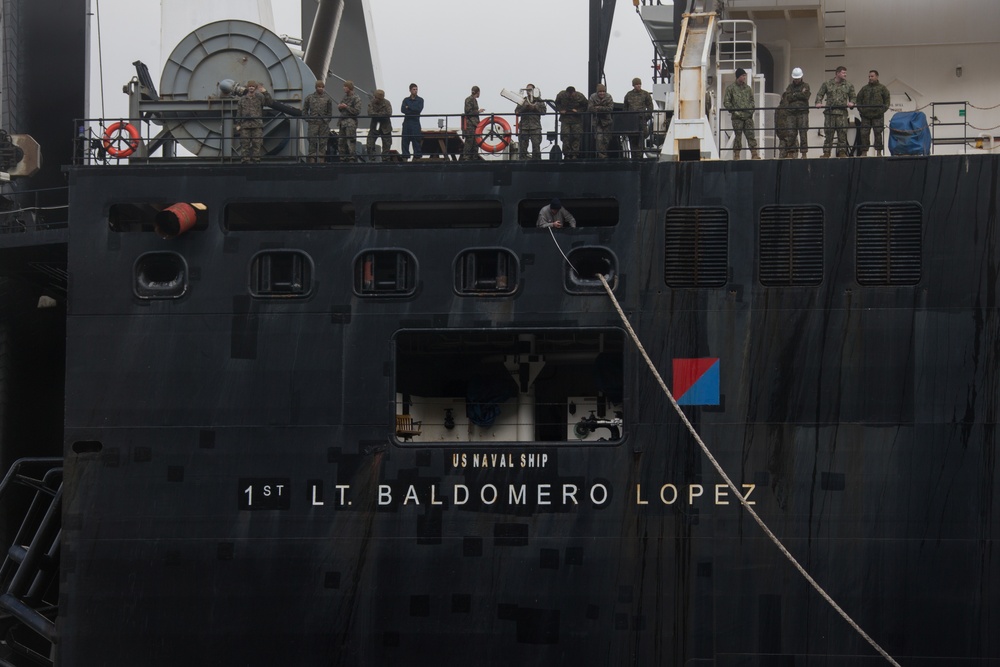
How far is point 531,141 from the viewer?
14344 millimetres

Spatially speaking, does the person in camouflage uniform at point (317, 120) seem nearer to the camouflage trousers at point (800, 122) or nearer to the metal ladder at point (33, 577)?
the metal ladder at point (33, 577)

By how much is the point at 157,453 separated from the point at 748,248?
680 centimetres

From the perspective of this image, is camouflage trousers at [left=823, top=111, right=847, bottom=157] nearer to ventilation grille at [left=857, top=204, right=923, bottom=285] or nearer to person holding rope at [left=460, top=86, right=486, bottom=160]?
ventilation grille at [left=857, top=204, right=923, bottom=285]

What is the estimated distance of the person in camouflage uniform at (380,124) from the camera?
14.2 metres

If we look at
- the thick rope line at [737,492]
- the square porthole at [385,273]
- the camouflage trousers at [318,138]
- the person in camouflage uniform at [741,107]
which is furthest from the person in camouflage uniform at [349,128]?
the person in camouflage uniform at [741,107]

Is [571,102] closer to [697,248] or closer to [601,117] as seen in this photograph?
[601,117]

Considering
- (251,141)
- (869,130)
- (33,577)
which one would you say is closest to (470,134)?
(251,141)

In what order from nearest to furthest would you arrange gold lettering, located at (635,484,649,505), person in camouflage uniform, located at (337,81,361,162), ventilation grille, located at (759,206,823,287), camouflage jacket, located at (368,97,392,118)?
gold lettering, located at (635,484,649,505), ventilation grille, located at (759,206,823,287), person in camouflage uniform, located at (337,81,361,162), camouflage jacket, located at (368,97,392,118)

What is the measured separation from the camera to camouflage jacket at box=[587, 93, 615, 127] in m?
14.3

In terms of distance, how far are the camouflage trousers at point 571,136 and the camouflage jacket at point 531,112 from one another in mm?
321

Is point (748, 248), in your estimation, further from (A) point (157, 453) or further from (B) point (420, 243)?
(A) point (157, 453)

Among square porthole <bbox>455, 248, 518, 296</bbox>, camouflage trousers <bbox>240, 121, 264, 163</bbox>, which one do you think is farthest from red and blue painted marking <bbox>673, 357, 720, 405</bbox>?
camouflage trousers <bbox>240, 121, 264, 163</bbox>

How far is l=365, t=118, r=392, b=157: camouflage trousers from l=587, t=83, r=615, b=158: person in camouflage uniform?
2.39 metres

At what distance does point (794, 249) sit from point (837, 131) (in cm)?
169
